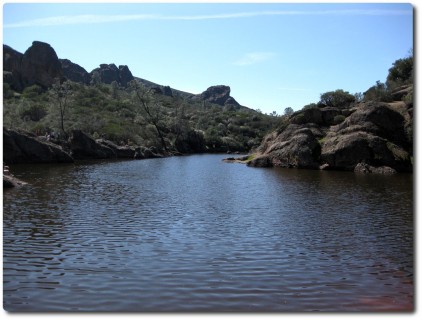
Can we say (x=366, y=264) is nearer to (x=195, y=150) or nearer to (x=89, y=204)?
(x=89, y=204)

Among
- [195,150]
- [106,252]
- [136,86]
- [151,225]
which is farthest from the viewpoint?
[195,150]

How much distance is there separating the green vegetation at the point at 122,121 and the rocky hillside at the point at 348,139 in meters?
46.3

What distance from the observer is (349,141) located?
5994cm

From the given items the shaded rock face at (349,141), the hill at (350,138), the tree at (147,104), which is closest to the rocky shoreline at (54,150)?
the tree at (147,104)

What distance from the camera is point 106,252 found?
18328 mm

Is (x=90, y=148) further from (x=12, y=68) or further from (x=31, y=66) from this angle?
(x=12, y=68)

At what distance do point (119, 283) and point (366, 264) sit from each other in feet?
31.6

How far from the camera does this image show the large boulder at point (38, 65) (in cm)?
15225

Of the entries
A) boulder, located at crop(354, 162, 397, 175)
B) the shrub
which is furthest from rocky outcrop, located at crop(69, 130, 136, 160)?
Result: boulder, located at crop(354, 162, 397, 175)

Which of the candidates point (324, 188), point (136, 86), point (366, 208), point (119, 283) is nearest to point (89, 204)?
point (119, 283)

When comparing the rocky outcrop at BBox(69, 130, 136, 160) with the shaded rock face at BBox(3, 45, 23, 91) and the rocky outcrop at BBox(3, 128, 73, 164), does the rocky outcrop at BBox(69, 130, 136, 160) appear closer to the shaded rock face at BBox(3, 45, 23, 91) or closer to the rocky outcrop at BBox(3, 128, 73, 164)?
the rocky outcrop at BBox(3, 128, 73, 164)

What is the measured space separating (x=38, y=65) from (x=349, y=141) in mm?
128134

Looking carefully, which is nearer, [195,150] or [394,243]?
[394,243]

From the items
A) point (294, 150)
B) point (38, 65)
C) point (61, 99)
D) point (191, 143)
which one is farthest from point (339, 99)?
point (38, 65)
